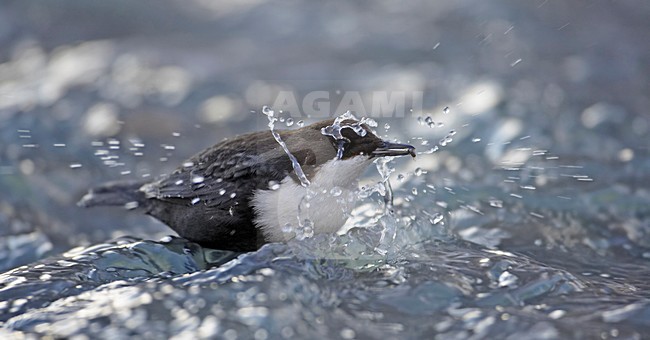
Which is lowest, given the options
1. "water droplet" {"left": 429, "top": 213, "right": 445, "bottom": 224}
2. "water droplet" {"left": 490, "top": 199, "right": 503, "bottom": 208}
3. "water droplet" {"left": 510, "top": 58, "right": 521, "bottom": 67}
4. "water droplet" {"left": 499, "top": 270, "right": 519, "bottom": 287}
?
"water droplet" {"left": 490, "top": 199, "right": 503, "bottom": 208}

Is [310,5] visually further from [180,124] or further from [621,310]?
[621,310]

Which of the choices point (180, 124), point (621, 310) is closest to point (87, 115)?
point (180, 124)

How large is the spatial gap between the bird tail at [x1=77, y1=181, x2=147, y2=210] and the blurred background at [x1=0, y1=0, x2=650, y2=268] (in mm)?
583

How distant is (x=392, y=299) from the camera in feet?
12.0

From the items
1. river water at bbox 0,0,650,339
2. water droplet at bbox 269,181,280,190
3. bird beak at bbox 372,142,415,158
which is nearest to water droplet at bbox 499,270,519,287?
river water at bbox 0,0,650,339

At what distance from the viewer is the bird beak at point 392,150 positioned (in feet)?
13.1

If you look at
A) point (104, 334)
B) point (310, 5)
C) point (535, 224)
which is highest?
point (310, 5)

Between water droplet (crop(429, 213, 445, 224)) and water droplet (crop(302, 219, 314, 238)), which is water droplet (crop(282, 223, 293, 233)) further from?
water droplet (crop(429, 213, 445, 224))

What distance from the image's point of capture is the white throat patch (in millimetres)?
3965

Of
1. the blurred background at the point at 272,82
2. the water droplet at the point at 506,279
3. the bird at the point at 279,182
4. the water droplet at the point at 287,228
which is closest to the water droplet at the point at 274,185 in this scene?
the bird at the point at 279,182

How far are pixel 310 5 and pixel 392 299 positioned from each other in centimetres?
637

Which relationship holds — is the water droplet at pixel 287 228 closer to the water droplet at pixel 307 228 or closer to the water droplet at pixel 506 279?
the water droplet at pixel 307 228

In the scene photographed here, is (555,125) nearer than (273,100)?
Yes

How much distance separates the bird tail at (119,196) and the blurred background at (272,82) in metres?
0.58
